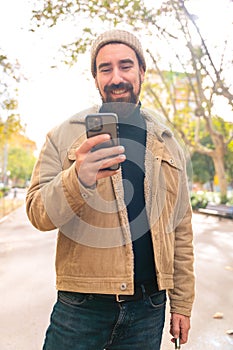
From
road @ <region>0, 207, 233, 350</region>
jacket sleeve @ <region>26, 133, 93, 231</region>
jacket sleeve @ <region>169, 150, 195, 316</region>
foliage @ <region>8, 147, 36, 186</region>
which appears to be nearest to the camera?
jacket sleeve @ <region>26, 133, 93, 231</region>

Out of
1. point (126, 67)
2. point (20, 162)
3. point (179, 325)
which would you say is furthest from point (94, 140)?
point (20, 162)

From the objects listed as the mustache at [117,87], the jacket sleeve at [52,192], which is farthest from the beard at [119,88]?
the jacket sleeve at [52,192]

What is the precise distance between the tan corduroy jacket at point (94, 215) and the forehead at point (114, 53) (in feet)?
0.69

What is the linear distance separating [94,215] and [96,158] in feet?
1.20

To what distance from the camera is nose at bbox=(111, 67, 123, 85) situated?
1.63m

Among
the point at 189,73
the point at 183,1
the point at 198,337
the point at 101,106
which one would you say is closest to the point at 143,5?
the point at 183,1

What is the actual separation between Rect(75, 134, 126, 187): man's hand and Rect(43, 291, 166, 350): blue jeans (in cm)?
53

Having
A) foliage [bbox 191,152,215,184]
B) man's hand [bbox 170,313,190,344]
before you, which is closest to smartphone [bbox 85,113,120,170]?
man's hand [bbox 170,313,190,344]

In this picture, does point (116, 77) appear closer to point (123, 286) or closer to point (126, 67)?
point (126, 67)

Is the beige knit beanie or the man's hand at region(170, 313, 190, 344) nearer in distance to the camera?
the beige knit beanie

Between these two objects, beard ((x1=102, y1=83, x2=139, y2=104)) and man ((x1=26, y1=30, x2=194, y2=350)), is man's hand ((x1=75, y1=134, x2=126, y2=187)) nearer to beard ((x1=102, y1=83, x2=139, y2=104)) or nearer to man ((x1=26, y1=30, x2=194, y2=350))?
man ((x1=26, y1=30, x2=194, y2=350))

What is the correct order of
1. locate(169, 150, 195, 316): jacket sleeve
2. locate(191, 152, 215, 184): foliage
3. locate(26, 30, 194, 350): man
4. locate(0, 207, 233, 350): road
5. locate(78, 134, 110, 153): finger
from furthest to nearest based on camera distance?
1. locate(191, 152, 215, 184): foliage
2. locate(0, 207, 233, 350): road
3. locate(169, 150, 195, 316): jacket sleeve
4. locate(26, 30, 194, 350): man
5. locate(78, 134, 110, 153): finger

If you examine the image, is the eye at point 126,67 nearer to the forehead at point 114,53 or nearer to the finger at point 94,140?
the forehead at point 114,53

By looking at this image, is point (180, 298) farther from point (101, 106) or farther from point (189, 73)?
point (189, 73)
